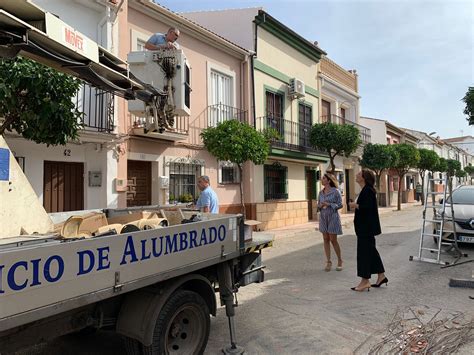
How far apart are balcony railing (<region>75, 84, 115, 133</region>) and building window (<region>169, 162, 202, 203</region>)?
2.74 meters

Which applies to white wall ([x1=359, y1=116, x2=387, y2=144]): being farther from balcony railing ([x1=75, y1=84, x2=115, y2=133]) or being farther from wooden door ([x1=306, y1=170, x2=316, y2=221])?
balcony railing ([x1=75, y1=84, x2=115, y2=133])

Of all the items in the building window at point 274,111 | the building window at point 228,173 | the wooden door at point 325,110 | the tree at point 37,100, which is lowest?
the building window at point 228,173

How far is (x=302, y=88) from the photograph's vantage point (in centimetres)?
1694

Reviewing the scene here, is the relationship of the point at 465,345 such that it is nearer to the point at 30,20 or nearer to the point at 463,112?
the point at 30,20

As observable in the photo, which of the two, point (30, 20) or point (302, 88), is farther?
point (302, 88)

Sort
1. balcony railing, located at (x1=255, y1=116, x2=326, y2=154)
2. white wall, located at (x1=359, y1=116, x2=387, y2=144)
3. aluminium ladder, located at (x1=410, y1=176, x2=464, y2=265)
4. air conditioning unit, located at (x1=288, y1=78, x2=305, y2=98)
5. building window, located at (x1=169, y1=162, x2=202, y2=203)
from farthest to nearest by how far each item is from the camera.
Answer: white wall, located at (x1=359, y1=116, x2=387, y2=144) → air conditioning unit, located at (x1=288, y1=78, x2=305, y2=98) → balcony railing, located at (x1=255, y1=116, x2=326, y2=154) → building window, located at (x1=169, y1=162, x2=202, y2=203) → aluminium ladder, located at (x1=410, y1=176, x2=464, y2=265)

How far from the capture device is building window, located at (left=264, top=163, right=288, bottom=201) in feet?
49.9

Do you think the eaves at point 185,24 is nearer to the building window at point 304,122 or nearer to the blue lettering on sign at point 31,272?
the building window at point 304,122

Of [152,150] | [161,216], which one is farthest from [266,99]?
[161,216]

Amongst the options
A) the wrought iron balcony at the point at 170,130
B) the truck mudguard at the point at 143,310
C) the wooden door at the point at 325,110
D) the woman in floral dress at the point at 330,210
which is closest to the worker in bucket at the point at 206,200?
the woman in floral dress at the point at 330,210

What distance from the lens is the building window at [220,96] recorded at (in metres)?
12.9

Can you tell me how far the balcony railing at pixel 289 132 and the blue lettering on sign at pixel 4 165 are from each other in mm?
11414

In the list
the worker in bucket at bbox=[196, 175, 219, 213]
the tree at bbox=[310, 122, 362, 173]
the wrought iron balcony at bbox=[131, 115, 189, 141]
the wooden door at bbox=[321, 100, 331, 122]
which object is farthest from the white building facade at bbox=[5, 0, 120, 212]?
the wooden door at bbox=[321, 100, 331, 122]

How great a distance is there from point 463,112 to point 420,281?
5693mm
